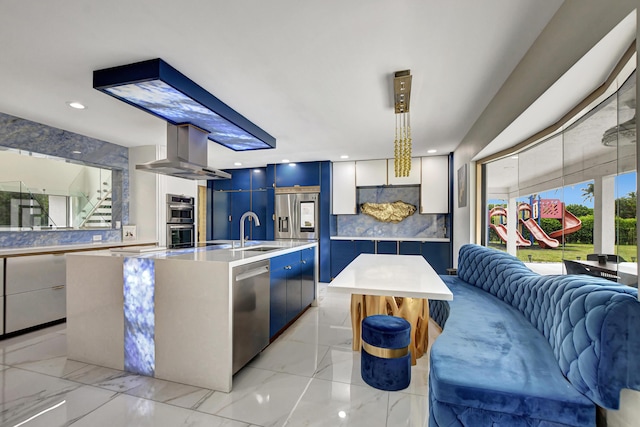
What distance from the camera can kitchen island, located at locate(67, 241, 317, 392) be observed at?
Answer: 2.05m

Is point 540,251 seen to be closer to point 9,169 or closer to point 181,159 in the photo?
point 181,159

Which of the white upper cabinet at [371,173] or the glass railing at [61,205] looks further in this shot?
the white upper cabinet at [371,173]

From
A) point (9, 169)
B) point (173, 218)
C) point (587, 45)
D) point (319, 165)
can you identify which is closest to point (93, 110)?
point (9, 169)

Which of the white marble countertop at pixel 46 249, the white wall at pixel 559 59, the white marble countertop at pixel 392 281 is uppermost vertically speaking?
the white wall at pixel 559 59

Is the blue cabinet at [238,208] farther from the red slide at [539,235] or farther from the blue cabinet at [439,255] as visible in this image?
the red slide at [539,235]

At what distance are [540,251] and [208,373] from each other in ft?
9.87

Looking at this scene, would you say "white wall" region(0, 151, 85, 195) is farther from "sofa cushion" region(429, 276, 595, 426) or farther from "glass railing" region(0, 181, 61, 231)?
"sofa cushion" region(429, 276, 595, 426)

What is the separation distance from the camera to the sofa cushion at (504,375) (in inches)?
47.0

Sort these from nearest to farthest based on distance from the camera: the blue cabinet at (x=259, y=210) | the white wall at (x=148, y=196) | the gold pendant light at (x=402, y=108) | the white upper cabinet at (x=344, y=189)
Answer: the gold pendant light at (x=402, y=108), the white wall at (x=148, y=196), the white upper cabinet at (x=344, y=189), the blue cabinet at (x=259, y=210)

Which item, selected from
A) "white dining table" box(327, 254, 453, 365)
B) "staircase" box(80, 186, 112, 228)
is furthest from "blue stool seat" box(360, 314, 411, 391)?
"staircase" box(80, 186, 112, 228)

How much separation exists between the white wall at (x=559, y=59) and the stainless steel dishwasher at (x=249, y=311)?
206 centimetres

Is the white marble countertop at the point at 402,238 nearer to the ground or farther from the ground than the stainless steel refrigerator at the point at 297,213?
nearer to the ground

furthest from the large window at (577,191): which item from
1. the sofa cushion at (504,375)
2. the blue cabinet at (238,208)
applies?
the blue cabinet at (238,208)

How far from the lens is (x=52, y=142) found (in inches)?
144
